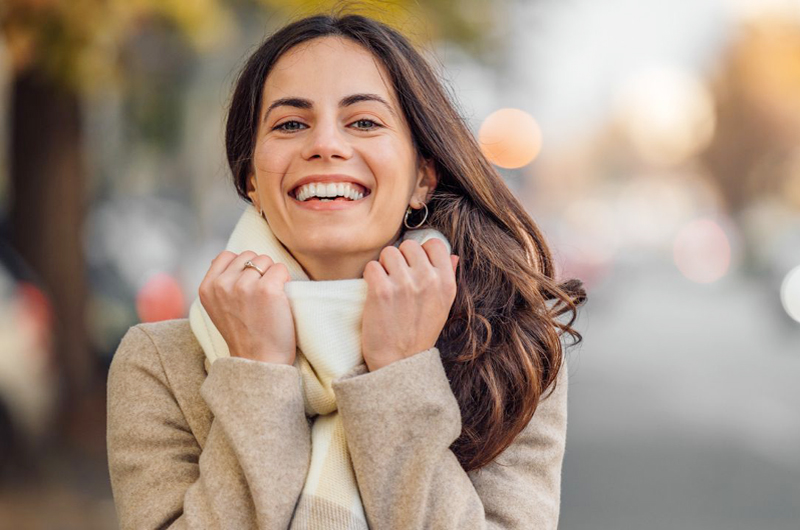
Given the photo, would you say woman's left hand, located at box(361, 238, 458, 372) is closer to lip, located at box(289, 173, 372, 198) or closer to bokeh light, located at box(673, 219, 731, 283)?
lip, located at box(289, 173, 372, 198)

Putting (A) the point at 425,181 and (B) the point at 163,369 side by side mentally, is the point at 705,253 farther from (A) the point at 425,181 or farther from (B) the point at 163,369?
(B) the point at 163,369

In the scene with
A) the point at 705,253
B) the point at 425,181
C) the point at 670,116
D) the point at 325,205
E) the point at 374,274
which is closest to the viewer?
the point at 374,274

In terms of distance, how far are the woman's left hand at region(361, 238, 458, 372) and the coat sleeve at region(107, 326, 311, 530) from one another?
179 millimetres

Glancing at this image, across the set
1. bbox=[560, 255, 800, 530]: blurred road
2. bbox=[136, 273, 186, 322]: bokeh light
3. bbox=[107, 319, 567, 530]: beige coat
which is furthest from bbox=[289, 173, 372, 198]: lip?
bbox=[136, 273, 186, 322]: bokeh light

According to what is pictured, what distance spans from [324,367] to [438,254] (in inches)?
13.8

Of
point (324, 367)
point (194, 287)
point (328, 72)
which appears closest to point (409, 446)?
point (324, 367)

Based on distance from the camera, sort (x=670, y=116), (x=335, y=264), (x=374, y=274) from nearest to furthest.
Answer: (x=374, y=274)
(x=335, y=264)
(x=670, y=116)

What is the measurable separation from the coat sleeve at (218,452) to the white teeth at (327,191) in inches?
15.8

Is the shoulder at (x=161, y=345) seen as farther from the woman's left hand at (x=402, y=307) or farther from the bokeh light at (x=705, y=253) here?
the bokeh light at (x=705, y=253)

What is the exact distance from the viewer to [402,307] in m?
2.26

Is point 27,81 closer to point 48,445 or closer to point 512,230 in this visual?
point 48,445

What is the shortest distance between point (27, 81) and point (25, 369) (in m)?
2.65

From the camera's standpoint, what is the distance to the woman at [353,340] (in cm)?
216

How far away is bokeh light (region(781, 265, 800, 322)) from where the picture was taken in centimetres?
1783
